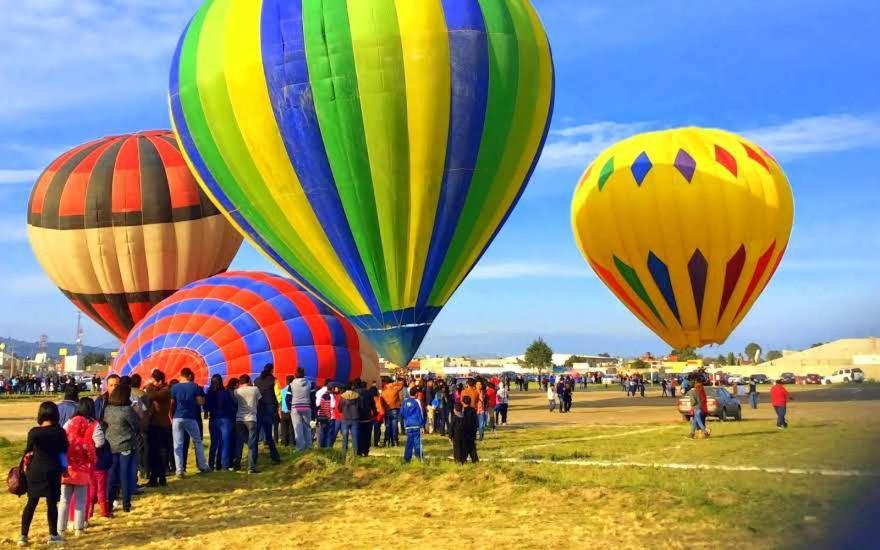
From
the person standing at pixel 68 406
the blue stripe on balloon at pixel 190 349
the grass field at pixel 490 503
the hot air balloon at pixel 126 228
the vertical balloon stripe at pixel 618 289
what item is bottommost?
the grass field at pixel 490 503

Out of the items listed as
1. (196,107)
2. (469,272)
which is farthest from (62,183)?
(469,272)

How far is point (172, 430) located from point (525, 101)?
12.4m

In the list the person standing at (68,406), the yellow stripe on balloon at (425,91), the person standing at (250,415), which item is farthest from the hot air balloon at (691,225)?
the person standing at (68,406)

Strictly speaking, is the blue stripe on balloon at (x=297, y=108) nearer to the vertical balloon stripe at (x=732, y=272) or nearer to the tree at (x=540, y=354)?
the vertical balloon stripe at (x=732, y=272)

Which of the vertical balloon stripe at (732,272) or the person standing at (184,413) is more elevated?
the vertical balloon stripe at (732,272)

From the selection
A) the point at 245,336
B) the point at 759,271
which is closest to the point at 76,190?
the point at 245,336

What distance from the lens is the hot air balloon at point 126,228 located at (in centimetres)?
3381

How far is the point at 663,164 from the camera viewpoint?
33594mm

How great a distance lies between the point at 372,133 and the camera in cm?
1980

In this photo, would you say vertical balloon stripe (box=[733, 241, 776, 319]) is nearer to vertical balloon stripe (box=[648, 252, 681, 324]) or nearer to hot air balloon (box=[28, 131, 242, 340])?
vertical balloon stripe (box=[648, 252, 681, 324])

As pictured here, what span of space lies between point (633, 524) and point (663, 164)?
27.1 metres

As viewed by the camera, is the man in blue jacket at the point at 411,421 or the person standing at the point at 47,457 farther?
the man in blue jacket at the point at 411,421

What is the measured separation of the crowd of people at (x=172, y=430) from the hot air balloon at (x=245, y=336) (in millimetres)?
3668

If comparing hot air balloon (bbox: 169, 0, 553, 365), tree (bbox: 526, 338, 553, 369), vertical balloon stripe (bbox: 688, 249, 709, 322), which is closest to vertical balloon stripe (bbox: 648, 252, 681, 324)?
vertical balloon stripe (bbox: 688, 249, 709, 322)
